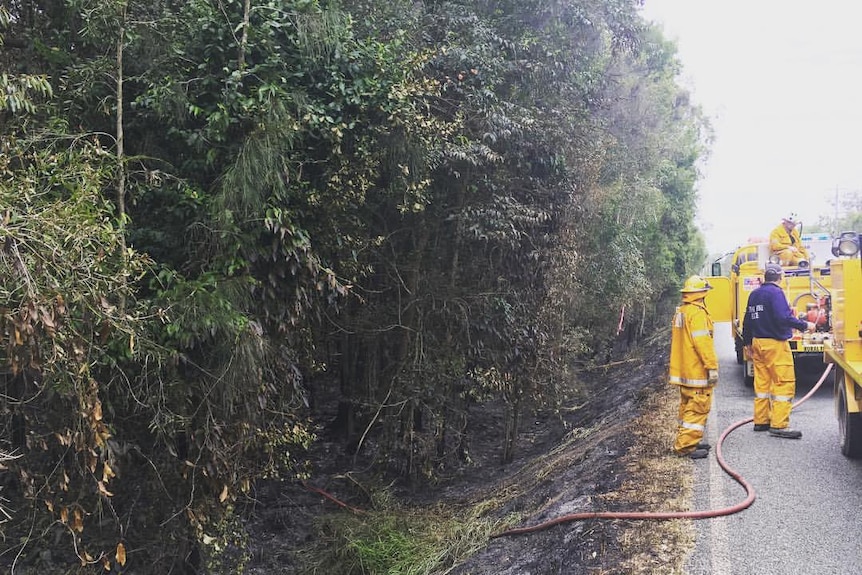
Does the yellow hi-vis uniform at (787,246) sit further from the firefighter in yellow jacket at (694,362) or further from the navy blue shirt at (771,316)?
the firefighter in yellow jacket at (694,362)

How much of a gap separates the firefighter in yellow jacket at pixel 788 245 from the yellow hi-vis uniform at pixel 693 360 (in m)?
5.84

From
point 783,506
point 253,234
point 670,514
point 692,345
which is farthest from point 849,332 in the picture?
point 253,234

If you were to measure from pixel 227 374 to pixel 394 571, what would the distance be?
3817mm

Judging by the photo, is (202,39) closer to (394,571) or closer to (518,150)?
(518,150)

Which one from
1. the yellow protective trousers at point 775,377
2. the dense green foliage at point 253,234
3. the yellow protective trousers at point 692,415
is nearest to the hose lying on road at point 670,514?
the yellow protective trousers at point 692,415

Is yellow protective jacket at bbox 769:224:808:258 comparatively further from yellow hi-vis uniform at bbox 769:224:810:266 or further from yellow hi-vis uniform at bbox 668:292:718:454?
yellow hi-vis uniform at bbox 668:292:718:454

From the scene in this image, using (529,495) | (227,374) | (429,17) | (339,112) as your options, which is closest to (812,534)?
(529,495)

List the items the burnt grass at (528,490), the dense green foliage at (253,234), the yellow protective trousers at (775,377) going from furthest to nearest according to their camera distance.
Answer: the yellow protective trousers at (775,377)
the burnt grass at (528,490)
the dense green foliage at (253,234)

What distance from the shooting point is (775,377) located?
8.16 meters

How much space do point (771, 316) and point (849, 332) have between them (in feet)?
3.87

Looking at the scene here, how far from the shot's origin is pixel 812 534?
5715mm

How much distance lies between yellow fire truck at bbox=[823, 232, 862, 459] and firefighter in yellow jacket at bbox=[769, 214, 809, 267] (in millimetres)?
5167

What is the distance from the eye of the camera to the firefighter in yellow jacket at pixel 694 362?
751 cm

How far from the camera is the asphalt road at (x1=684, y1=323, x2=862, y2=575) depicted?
5.28 m
